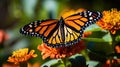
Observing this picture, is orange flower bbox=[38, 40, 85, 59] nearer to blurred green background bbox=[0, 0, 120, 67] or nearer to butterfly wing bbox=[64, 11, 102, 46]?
butterfly wing bbox=[64, 11, 102, 46]

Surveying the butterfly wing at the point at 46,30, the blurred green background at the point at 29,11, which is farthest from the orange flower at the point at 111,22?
the blurred green background at the point at 29,11

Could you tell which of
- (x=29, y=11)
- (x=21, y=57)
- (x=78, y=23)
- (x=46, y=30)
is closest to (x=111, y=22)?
(x=78, y=23)

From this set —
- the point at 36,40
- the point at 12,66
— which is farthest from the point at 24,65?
the point at 36,40

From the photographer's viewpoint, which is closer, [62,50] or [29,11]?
[62,50]

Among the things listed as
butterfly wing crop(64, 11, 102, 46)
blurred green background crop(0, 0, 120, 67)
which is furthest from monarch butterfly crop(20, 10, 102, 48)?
blurred green background crop(0, 0, 120, 67)

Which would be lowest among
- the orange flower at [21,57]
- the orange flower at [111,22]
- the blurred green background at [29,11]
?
the orange flower at [21,57]

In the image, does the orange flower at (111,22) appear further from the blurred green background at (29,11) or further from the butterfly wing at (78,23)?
the blurred green background at (29,11)

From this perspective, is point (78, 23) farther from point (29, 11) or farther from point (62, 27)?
point (29, 11)
